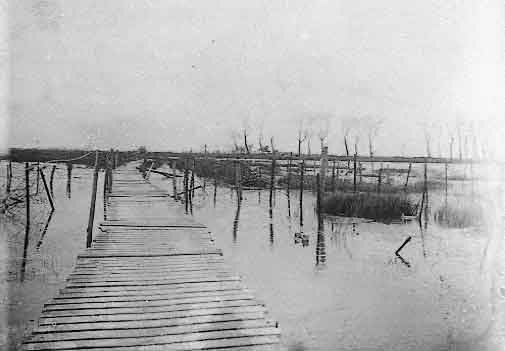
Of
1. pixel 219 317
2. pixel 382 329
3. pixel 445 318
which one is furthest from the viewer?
pixel 445 318

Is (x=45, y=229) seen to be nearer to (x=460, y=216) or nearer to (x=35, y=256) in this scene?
(x=35, y=256)

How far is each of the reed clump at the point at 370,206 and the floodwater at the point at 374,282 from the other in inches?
51.9

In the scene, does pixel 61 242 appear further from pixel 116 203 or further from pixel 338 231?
pixel 338 231

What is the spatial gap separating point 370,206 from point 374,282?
8651mm

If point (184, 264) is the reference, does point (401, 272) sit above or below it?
below

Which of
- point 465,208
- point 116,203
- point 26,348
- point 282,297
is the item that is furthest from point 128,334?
point 465,208

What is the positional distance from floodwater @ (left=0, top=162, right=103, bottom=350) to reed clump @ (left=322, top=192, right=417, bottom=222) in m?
9.10

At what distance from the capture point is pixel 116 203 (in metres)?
14.0

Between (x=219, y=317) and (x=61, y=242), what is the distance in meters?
8.34

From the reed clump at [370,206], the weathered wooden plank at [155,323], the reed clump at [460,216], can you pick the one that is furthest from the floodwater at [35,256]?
the reed clump at [460,216]

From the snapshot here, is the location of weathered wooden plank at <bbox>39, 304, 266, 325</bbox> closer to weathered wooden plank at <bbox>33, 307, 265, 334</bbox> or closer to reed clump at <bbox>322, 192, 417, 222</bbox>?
weathered wooden plank at <bbox>33, 307, 265, 334</bbox>

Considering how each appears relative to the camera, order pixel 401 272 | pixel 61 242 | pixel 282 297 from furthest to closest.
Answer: pixel 61 242 < pixel 401 272 < pixel 282 297

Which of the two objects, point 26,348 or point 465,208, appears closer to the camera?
point 26,348

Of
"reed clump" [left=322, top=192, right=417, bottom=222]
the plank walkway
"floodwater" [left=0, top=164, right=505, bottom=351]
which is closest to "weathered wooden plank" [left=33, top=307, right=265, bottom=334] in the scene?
the plank walkway
